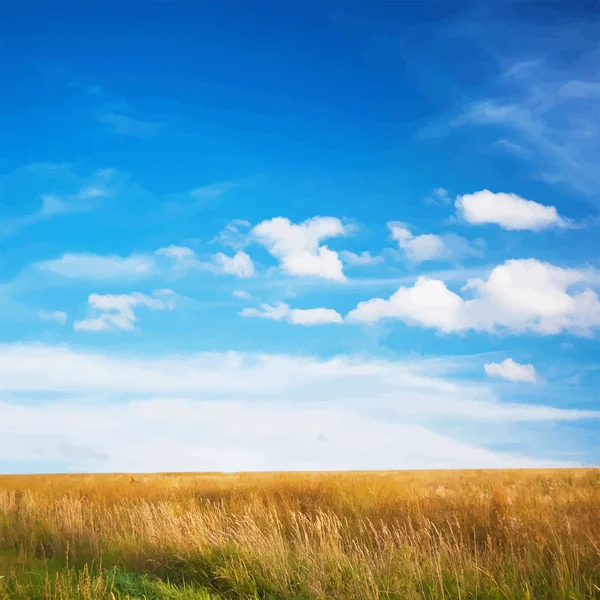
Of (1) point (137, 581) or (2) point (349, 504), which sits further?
(2) point (349, 504)

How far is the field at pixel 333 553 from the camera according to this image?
7.21 meters

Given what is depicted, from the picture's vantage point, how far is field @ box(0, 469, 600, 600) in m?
7.21

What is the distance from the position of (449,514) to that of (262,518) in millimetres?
3916

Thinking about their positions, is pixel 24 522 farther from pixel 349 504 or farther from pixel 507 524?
pixel 507 524

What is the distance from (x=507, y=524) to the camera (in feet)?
33.0

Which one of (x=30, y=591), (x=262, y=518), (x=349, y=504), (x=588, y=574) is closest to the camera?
(x=588, y=574)

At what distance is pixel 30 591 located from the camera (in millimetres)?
8148

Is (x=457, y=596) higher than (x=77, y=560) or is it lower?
higher

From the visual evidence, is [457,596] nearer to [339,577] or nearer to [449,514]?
[339,577]

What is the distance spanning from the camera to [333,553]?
8.52m

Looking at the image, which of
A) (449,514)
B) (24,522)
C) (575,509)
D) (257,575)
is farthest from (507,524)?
(24,522)

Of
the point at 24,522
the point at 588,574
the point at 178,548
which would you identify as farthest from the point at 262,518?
the point at 588,574

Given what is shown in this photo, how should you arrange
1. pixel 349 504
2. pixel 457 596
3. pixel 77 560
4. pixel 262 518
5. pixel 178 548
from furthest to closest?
pixel 349 504 → pixel 262 518 → pixel 77 560 → pixel 178 548 → pixel 457 596

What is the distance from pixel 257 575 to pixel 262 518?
15.0 feet
